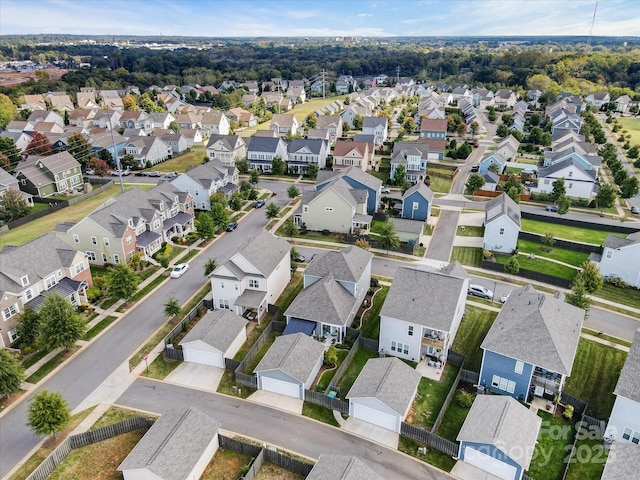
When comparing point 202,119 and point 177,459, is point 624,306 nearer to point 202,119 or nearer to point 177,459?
point 177,459

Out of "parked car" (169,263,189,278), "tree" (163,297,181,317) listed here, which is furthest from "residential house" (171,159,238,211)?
"tree" (163,297,181,317)

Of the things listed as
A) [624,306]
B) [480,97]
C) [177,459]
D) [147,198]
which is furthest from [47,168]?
→ [480,97]

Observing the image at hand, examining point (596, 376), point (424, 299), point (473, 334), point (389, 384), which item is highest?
point (424, 299)

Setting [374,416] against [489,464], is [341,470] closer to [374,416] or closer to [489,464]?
[374,416]

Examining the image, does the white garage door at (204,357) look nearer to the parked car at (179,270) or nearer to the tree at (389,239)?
the parked car at (179,270)

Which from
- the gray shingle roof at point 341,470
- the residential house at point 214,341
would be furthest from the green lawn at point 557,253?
the gray shingle roof at point 341,470

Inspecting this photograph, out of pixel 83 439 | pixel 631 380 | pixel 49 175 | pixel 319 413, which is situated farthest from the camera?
pixel 49 175

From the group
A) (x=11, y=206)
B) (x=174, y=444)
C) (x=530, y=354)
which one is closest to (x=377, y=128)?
(x=11, y=206)
